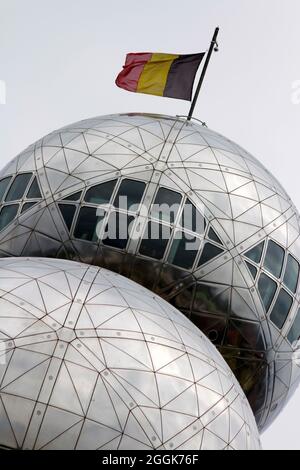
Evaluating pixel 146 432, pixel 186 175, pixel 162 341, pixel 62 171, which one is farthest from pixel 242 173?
pixel 146 432

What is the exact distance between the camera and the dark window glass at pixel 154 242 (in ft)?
66.7

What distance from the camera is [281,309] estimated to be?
70.7ft

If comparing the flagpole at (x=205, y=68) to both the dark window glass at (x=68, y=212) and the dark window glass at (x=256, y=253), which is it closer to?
the dark window glass at (x=256, y=253)

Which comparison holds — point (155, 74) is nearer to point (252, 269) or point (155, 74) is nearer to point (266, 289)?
point (252, 269)

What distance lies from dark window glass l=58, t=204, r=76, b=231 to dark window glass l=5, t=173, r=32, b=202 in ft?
3.78

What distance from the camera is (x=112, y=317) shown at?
1738 cm

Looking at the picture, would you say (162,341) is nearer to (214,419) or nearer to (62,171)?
(214,419)

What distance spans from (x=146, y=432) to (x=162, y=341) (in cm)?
182

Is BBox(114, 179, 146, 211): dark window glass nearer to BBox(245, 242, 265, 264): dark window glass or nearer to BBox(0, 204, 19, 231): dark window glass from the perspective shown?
BBox(0, 204, 19, 231): dark window glass

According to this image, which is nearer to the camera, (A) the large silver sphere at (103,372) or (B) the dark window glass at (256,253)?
(A) the large silver sphere at (103,372)

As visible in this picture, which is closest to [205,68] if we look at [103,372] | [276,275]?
[276,275]

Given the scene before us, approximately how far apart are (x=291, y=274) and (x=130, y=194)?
360 cm

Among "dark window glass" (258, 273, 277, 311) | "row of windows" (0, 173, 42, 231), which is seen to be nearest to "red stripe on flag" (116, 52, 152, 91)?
"row of windows" (0, 173, 42, 231)

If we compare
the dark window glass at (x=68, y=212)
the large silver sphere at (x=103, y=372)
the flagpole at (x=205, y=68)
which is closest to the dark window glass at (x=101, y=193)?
the dark window glass at (x=68, y=212)
